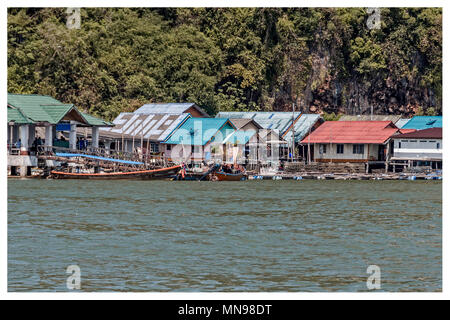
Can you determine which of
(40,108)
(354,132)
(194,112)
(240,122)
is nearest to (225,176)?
(240,122)

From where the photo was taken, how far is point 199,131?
58562mm

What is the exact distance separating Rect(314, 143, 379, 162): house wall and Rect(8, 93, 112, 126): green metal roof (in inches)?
728

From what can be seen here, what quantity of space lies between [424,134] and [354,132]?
220 inches

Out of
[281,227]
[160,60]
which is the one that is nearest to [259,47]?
[160,60]

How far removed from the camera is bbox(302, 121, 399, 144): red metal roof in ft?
199

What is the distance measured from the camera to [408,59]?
7638 cm

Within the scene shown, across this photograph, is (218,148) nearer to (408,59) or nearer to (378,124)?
(378,124)

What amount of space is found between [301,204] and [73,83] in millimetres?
36251

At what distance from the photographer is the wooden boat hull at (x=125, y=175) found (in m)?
49.3

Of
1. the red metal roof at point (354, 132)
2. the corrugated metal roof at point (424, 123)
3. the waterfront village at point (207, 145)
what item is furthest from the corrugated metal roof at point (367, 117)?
the red metal roof at point (354, 132)

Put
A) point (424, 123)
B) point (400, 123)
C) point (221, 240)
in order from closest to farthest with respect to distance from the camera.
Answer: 1. point (221, 240)
2. point (424, 123)
3. point (400, 123)

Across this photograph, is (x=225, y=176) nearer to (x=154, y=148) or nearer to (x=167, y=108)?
(x=154, y=148)

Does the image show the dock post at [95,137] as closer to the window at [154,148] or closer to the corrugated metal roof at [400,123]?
the window at [154,148]

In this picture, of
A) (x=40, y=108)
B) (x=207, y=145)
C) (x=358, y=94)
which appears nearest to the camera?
(x=40, y=108)
